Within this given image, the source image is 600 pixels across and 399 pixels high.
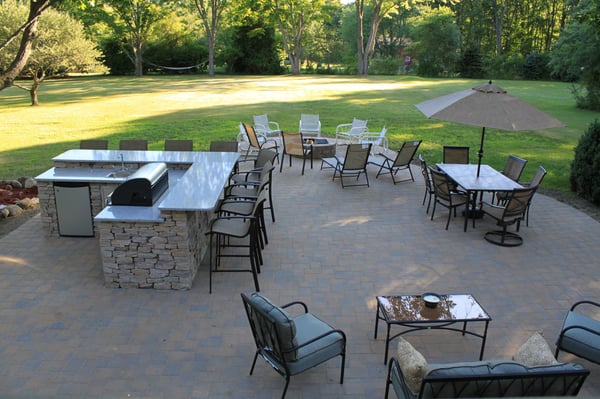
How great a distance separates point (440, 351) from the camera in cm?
473

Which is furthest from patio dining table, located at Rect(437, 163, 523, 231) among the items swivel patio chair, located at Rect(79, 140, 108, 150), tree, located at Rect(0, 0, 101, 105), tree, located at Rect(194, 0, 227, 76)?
tree, located at Rect(194, 0, 227, 76)

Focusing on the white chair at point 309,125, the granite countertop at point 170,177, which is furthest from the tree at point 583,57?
the granite countertop at point 170,177

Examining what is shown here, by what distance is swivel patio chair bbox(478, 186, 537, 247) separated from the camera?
280 inches

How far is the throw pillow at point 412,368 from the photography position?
10.7ft

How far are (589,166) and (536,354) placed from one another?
7307 mm

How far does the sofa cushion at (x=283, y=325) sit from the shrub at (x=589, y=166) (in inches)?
307

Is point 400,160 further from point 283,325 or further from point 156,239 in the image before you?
point 283,325

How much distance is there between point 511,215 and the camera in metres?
7.29

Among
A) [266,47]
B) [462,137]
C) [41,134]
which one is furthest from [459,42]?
[41,134]

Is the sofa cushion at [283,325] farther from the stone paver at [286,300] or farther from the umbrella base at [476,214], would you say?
the umbrella base at [476,214]

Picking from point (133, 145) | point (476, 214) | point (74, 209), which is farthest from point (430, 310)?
point (133, 145)

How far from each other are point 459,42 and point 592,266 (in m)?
49.1

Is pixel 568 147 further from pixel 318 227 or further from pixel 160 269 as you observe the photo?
pixel 160 269

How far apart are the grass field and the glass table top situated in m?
7.24
